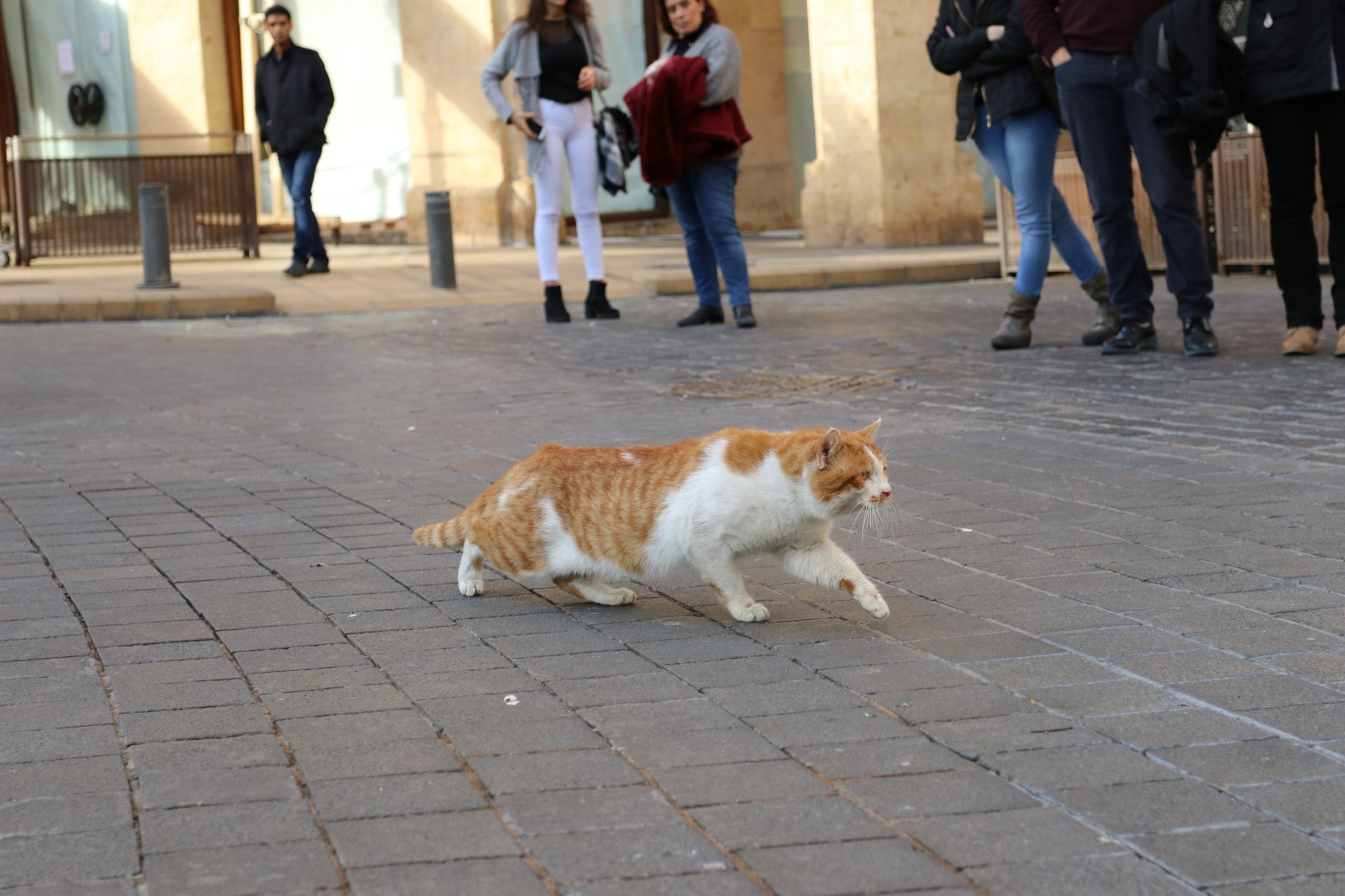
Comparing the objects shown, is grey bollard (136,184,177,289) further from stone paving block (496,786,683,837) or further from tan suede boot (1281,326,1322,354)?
stone paving block (496,786,683,837)

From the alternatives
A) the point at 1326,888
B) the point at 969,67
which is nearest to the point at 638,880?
the point at 1326,888

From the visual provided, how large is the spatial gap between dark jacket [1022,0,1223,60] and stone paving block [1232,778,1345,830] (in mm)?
6066

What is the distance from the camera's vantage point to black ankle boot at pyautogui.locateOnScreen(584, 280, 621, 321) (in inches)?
492

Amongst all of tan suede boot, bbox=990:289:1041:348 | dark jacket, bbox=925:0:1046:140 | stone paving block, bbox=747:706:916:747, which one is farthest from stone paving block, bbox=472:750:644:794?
tan suede boot, bbox=990:289:1041:348

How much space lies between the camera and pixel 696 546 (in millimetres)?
4133

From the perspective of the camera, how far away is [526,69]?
11914 mm

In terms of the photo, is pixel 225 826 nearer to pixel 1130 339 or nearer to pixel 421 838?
pixel 421 838

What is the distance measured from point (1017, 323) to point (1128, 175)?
111cm

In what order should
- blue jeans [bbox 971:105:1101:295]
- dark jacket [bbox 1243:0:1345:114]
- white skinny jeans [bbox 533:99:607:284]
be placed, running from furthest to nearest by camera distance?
white skinny jeans [bbox 533:99:607:284], blue jeans [bbox 971:105:1101:295], dark jacket [bbox 1243:0:1345:114]

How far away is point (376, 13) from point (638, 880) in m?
21.5

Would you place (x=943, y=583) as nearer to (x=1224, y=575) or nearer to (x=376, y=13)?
(x=1224, y=575)

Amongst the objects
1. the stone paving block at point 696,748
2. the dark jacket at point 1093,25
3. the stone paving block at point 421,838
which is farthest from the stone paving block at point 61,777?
the dark jacket at point 1093,25

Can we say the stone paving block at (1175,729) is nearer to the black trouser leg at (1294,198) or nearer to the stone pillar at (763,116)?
the black trouser leg at (1294,198)

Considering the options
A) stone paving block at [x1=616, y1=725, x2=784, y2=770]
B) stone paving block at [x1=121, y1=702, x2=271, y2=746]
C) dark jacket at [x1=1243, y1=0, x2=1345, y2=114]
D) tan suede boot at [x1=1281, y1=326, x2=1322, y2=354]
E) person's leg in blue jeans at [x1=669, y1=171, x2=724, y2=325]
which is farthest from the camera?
person's leg in blue jeans at [x1=669, y1=171, x2=724, y2=325]
